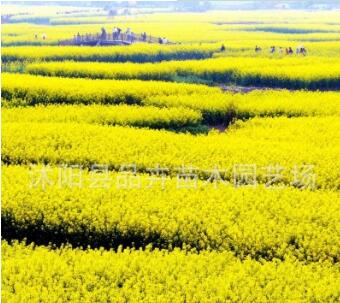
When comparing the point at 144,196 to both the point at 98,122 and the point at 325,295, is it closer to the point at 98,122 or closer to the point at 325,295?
the point at 325,295

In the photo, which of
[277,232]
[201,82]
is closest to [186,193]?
[277,232]

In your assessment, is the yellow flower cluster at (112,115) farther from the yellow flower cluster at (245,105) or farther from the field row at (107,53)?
the field row at (107,53)

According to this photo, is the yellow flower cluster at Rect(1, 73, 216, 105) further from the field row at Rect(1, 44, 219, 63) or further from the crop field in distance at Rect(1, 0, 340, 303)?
the field row at Rect(1, 44, 219, 63)

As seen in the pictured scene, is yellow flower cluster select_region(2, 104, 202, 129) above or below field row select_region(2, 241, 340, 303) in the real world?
above

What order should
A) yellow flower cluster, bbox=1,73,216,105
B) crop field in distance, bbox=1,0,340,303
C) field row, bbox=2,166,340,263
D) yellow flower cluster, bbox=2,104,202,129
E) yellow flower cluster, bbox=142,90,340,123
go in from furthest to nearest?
1. yellow flower cluster, bbox=1,73,216,105
2. yellow flower cluster, bbox=142,90,340,123
3. yellow flower cluster, bbox=2,104,202,129
4. field row, bbox=2,166,340,263
5. crop field in distance, bbox=1,0,340,303

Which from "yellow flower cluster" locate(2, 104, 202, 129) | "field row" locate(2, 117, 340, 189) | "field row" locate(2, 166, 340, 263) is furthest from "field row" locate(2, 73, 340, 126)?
"field row" locate(2, 166, 340, 263)

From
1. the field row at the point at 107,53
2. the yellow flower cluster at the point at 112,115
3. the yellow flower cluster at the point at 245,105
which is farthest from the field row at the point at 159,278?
the field row at the point at 107,53

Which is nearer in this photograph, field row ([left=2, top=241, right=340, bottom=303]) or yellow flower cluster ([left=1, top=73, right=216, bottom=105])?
field row ([left=2, top=241, right=340, bottom=303])
